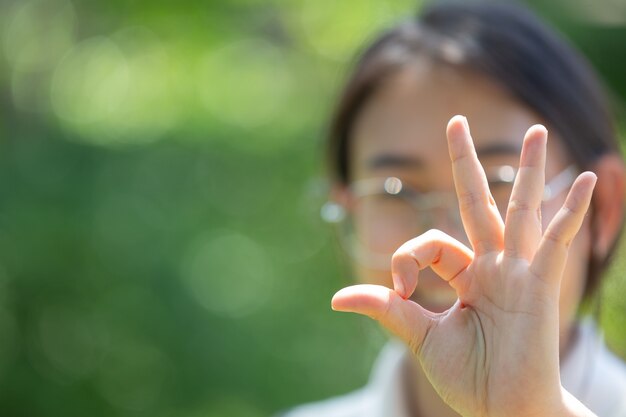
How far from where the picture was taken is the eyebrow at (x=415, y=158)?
157 cm

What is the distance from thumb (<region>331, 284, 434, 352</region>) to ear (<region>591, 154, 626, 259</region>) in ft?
2.41

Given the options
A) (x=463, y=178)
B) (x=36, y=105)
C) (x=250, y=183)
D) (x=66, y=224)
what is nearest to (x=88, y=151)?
(x=66, y=224)

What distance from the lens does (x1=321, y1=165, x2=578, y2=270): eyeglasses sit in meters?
1.58

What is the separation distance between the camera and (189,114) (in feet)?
13.1

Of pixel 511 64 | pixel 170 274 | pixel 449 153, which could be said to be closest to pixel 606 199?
pixel 511 64

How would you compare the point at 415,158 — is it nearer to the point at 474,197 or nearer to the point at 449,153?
the point at 449,153

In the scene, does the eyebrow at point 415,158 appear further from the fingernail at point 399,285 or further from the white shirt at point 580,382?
the fingernail at point 399,285

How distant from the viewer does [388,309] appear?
1.05 m

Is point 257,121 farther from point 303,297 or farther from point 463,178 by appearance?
point 463,178

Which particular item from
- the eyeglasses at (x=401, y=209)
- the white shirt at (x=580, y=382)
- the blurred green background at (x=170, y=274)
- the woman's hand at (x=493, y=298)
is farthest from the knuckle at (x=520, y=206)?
the blurred green background at (x=170, y=274)

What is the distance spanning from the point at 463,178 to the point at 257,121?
9.82ft

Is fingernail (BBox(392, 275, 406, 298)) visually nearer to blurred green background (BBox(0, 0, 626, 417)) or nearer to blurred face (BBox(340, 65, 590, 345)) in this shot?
blurred face (BBox(340, 65, 590, 345))

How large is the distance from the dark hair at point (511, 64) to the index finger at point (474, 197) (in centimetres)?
57

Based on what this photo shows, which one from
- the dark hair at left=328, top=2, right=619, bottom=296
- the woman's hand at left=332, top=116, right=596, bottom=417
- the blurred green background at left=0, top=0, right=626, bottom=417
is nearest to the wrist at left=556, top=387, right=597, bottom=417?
the woman's hand at left=332, top=116, right=596, bottom=417
